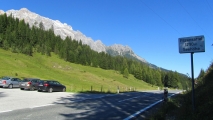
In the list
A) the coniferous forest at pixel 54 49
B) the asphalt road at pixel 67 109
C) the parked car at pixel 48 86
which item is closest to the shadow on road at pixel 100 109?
the asphalt road at pixel 67 109

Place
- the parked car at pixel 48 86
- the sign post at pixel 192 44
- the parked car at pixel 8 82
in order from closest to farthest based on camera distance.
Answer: the sign post at pixel 192 44, the parked car at pixel 48 86, the parked car at pixel 8 82

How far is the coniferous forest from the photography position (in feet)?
359

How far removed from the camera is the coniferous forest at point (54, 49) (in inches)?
4310

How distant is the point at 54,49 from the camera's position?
143625 mm

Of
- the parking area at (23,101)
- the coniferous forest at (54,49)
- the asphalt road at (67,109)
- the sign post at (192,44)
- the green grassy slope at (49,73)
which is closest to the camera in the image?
the sign post at (192,44)

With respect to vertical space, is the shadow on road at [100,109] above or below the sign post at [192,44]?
below

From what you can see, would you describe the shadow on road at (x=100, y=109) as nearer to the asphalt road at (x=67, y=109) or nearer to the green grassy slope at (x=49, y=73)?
the asphalt road at (x=67, y=109)

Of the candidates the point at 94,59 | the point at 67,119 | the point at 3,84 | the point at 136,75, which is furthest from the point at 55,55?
the point at 67,119

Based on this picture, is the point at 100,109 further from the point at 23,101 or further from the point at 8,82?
the point at 8,82

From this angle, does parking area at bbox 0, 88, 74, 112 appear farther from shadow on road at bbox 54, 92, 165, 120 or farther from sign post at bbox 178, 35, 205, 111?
sign post at bbox 178, 35, 205, 111

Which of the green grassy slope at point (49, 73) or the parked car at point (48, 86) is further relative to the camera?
the green grassy slope at point (49, 73)

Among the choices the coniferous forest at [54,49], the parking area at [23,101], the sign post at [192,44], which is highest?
the coniferous forest at [54,49]

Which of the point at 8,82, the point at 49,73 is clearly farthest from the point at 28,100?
the point at 49,73

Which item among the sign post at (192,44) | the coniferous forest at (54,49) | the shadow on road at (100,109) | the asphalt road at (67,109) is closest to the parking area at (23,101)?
the asphalt road at (67,109)
